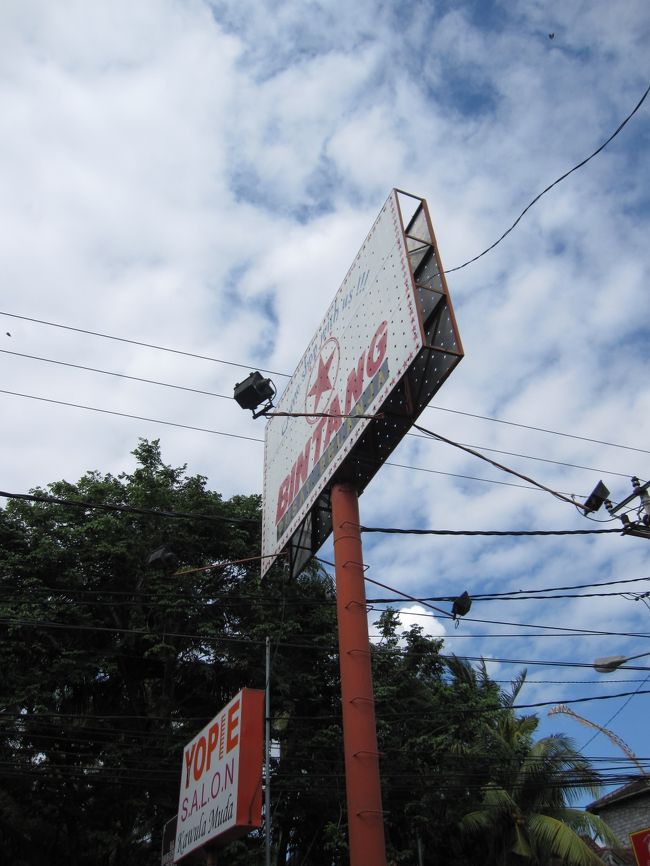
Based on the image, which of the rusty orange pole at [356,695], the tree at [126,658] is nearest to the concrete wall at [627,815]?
the tree at [126,658]

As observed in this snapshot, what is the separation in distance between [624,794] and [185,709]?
1816cm

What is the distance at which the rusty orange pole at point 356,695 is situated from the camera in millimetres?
6375

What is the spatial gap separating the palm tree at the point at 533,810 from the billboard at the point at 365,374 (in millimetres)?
13673

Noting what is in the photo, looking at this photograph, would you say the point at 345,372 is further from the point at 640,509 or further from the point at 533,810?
the point at 533,810

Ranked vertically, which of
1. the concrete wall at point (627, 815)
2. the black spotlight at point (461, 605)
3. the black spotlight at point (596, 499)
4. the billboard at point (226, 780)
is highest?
the concrete wall at point (627, 815)

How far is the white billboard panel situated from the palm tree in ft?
44.8

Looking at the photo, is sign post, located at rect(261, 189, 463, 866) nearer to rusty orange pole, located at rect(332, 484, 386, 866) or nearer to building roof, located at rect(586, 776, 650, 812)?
rusty orange pole, located at rect(332, 484, 386, 866)

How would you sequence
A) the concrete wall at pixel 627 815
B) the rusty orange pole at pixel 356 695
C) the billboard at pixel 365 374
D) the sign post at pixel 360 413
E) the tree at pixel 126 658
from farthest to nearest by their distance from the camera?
1. the concrete wall at pixel 627 815
2. the tree at pixel 126 658
3. the billboard at pixel 365 374
4. the sign post at pixel 360 413
5. the rusty orange pole at pixel 356 695

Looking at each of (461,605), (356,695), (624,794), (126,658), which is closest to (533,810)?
(624,794)

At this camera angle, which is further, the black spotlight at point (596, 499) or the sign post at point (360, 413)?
the black spotlight at point (596, 499)

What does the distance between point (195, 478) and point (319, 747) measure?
9.12m

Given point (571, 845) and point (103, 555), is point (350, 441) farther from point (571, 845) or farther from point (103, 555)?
point (571, 845)

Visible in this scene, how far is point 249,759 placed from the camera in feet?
21.1

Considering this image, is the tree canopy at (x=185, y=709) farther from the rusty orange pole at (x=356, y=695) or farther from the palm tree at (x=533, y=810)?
the rusty orange pole at (x=356, y=695)
